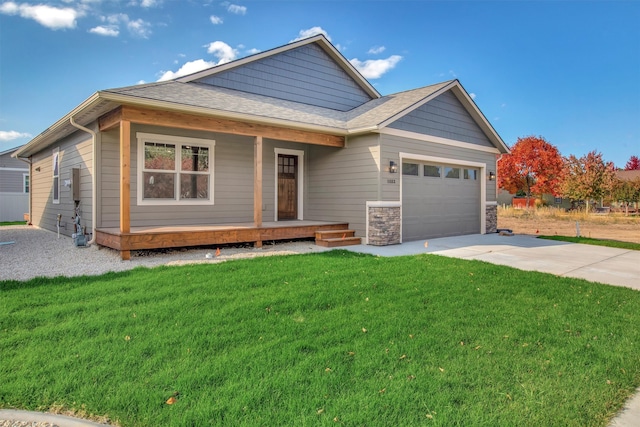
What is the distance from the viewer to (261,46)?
12.3 m

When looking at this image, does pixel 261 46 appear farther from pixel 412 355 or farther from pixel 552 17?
pixel 412 355

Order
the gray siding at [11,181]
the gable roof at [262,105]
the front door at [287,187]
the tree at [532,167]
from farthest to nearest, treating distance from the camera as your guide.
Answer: the tree at [532,167], the gray siding at [11,181], the front door at [287,187], the gable roof at [262,105]

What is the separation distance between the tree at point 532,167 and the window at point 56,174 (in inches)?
1132

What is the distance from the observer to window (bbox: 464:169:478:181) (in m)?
12.5

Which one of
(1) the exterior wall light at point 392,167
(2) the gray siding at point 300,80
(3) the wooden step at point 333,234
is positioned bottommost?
(3) the wooden step at point 333,234

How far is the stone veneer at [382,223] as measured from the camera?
9602mm

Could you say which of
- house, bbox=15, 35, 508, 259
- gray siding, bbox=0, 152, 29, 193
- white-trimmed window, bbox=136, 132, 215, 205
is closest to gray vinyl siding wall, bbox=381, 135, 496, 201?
house, bbox=15, 35, 508, 259

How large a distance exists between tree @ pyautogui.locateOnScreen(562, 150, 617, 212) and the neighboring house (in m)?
32.7

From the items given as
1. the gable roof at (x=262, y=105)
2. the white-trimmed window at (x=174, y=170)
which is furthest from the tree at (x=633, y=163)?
the white-trimmed window at (x=174, y=170)

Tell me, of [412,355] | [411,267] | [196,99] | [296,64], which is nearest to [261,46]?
[296,64]

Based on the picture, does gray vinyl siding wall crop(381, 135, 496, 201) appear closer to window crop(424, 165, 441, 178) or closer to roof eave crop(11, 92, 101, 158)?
window crop(424, 165, 441, 178)

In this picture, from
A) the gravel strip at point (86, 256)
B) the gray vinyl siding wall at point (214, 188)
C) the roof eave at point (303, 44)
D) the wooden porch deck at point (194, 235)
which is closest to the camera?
the gravel strip at point (86, 256)

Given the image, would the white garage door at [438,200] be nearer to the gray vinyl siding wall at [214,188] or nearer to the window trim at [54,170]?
the gray vinyl siding wall at [214,188]

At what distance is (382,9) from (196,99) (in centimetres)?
730
